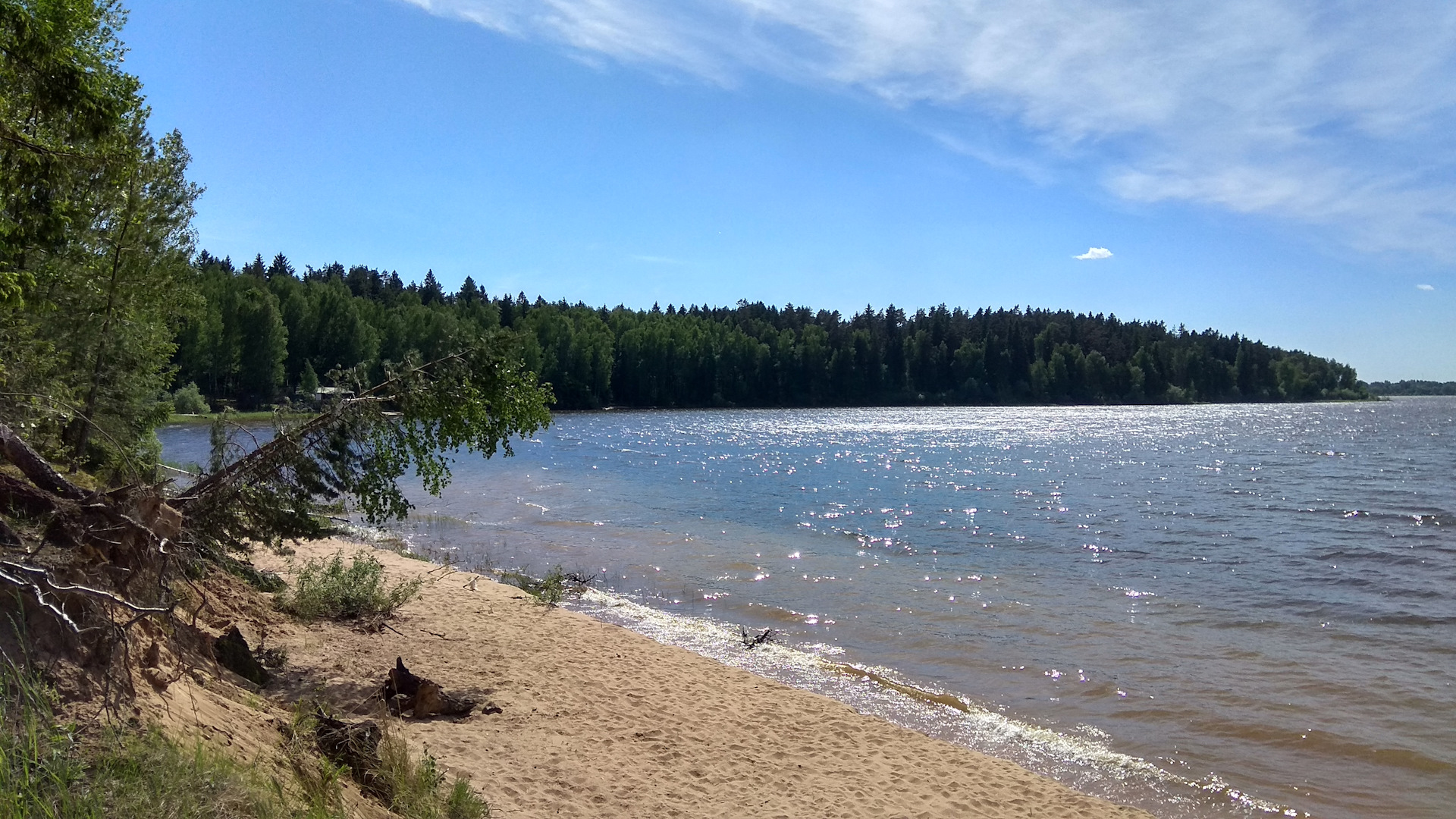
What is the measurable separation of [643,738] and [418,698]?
2499 mm

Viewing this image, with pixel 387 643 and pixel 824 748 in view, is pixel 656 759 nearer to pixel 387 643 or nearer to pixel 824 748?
pixel 824 748

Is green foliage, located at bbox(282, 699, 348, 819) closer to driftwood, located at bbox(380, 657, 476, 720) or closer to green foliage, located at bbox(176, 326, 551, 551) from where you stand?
driftwood, located at bbox(380, 657, 476, 720)

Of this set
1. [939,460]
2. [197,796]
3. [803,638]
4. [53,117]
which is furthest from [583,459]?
[197,796]

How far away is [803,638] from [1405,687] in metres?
9.03

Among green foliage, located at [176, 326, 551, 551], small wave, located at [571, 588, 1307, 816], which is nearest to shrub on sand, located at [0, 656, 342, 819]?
green foliage, located at [176, 326, 551, 551]

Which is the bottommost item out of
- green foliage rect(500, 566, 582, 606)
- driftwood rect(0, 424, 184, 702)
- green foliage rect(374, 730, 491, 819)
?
green foliage rect(500, 566, 582, 606)

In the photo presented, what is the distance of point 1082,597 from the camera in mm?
19188

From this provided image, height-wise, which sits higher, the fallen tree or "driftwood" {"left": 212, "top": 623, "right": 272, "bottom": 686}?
the fallen tree

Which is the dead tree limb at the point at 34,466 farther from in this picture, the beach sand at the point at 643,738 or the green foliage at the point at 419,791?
the green foliage at the point at 419,791

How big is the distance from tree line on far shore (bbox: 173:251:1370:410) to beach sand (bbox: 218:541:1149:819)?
321 feet

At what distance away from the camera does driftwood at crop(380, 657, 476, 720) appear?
9.67 metres

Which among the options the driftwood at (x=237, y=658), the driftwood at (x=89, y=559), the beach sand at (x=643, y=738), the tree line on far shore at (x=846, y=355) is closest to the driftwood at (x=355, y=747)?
the beach sand at (x=643, y=738)

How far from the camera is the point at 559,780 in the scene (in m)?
8.45

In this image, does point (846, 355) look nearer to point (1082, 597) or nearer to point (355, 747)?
point (1082, 597)
